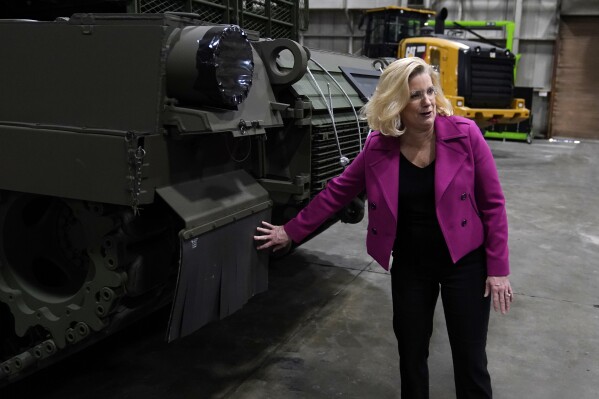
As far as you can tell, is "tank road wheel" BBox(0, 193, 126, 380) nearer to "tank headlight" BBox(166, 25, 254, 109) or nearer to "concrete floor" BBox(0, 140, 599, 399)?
"tank headlight" BBox(166, 25, 254, 109)

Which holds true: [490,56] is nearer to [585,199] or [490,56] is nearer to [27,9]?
[585,199]

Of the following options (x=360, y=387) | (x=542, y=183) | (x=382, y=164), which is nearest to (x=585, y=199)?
(x=542, y=183)

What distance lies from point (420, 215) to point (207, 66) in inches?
35.6

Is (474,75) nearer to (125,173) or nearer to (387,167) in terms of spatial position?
(387,167)

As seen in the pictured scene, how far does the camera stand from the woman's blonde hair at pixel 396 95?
1.99m

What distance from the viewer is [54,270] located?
2.37m

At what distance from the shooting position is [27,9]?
110 inches

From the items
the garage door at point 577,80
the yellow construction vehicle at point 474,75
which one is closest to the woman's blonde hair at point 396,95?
the yellow construction vehicle at point 474,75

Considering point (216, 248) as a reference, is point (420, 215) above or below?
above

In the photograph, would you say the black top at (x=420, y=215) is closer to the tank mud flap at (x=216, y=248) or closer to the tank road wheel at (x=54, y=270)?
the tank mud flap at (x=216, y=248)

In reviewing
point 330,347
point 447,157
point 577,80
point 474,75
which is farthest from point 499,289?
point 577,80

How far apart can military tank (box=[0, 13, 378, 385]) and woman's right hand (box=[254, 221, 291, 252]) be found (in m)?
0.04

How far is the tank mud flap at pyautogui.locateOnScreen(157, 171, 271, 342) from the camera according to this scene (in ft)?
6.55


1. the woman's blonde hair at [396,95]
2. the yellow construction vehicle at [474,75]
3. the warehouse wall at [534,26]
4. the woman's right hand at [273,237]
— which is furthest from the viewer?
the warehouse wall at [534,26]
